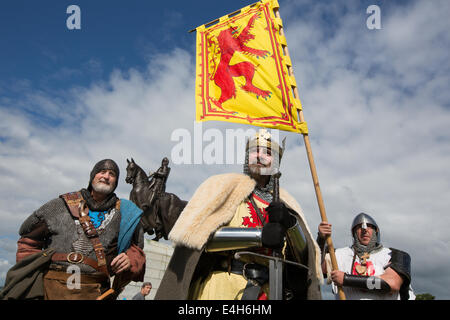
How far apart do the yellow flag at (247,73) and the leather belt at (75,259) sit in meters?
2.11

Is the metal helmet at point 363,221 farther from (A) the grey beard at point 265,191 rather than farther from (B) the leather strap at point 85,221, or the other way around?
(B) the leather strap at point 85,221

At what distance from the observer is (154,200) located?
37.2ft

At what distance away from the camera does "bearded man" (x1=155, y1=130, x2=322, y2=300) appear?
3184 millimetres

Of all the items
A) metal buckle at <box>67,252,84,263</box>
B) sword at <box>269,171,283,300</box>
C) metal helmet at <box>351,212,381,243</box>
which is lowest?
sword at <box>269,171,283,300</box>

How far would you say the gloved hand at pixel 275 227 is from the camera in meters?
2.97

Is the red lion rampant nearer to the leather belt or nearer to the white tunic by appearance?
the leather belt

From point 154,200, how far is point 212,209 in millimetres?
8173

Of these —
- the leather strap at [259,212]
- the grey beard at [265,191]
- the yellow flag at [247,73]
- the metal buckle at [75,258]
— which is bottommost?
the metal buckle at [75,258]

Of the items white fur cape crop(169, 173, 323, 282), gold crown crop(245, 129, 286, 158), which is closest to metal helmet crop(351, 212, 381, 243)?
white fur cape crop(169, 173, 323, 282)

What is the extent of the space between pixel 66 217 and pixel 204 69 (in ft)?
8.50

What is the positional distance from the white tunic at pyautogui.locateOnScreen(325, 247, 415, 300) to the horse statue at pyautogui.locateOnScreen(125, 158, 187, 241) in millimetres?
7184

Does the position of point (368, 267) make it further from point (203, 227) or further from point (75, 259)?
point (75, 259)

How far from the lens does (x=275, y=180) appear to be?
11.8 ft

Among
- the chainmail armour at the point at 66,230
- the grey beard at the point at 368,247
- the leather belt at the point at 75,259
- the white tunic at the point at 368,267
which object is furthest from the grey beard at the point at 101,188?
the grey beard at the point at 368,247
